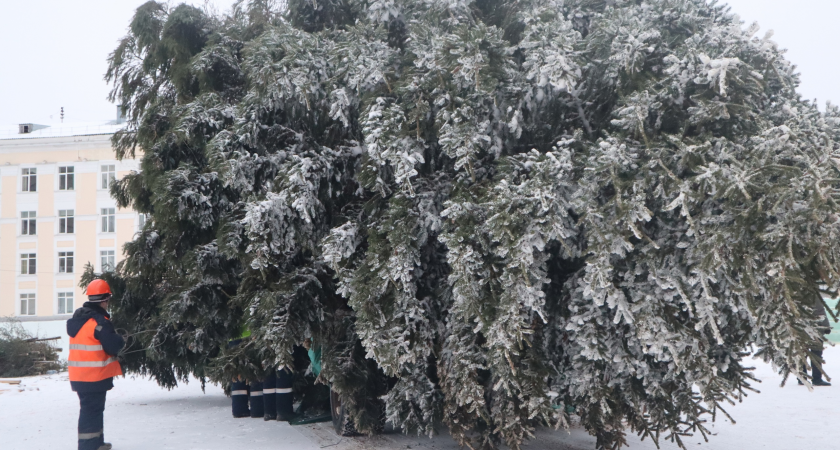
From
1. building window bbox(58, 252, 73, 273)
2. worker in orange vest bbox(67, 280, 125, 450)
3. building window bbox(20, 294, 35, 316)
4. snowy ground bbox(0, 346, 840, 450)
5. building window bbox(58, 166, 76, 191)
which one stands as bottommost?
snowy ground bbox(0, 346, 840, 450)

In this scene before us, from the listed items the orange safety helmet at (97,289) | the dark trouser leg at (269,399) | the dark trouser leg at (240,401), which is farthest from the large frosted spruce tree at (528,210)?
the dark trouser leg at (240,401)

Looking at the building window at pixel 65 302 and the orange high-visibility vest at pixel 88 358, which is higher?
the building window at pixel 65 302

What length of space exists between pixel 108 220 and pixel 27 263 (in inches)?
189

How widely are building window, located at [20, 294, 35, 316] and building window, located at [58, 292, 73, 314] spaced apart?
144cm

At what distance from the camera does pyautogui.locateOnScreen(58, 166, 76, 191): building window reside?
1259 inches

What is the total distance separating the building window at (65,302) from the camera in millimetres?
32250

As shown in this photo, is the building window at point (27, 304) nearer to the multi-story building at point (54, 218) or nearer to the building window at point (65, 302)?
the multi-story building at point (54, 218)

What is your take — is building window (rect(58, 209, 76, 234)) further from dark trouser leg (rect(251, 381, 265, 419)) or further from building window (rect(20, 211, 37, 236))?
dark trouser leg (rect(251, 381, 265, 419))

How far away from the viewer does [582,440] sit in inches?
288

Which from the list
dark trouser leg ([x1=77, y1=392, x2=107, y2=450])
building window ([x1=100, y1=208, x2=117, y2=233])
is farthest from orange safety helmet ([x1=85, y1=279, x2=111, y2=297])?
building window ([x1=100, y1=208, x2=117, y2=233])

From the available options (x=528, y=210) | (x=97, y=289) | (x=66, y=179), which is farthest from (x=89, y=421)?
(x=66, y=179)

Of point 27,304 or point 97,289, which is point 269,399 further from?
point 27,304

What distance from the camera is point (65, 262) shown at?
3253cm

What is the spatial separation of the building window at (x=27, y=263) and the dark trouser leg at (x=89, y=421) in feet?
102
